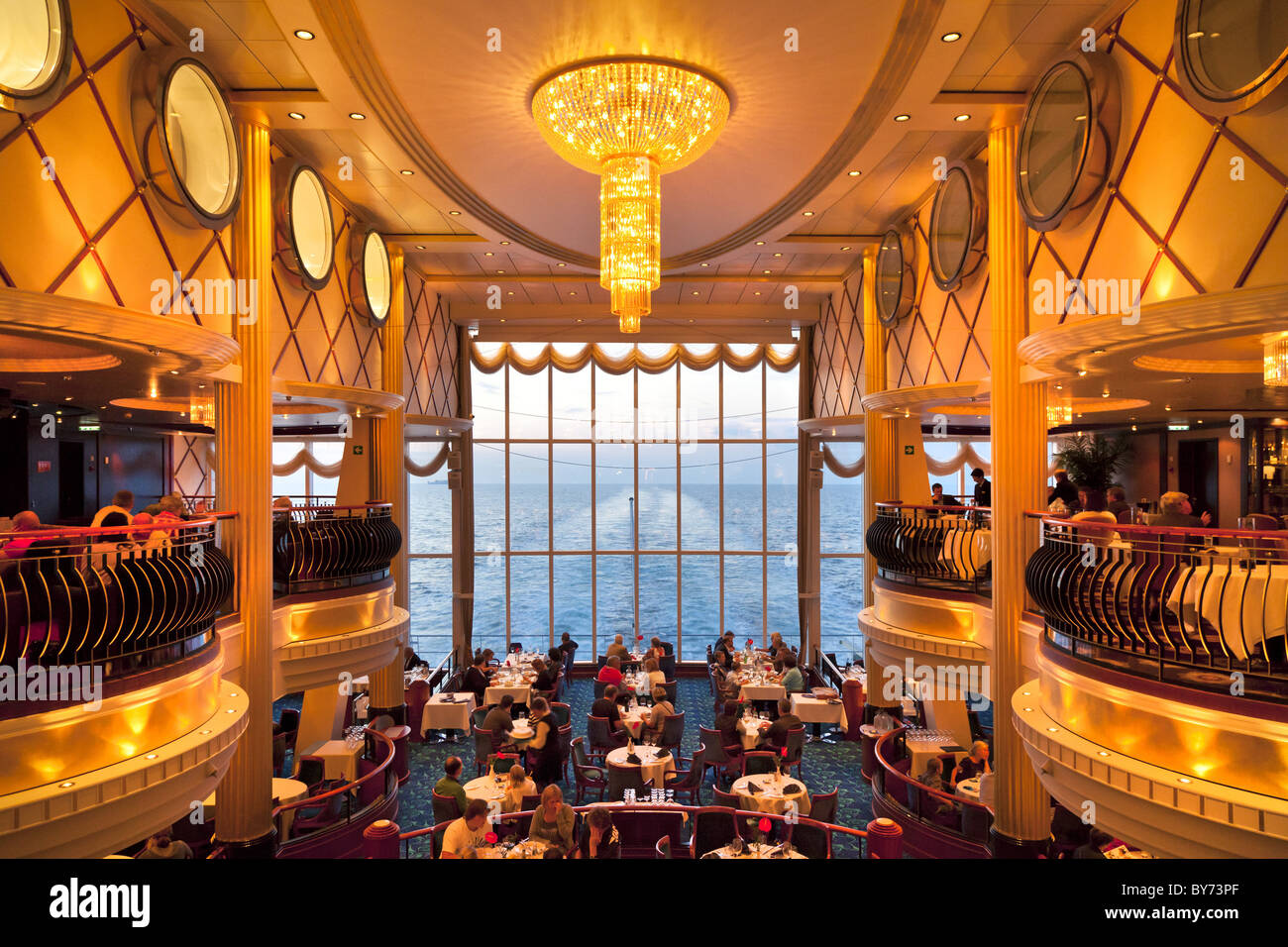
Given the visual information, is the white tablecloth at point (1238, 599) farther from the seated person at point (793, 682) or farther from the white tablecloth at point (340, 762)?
the white tablecloth at point (340, 762)

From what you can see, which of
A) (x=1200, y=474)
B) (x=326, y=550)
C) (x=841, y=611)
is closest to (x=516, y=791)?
(x=326, y=550)

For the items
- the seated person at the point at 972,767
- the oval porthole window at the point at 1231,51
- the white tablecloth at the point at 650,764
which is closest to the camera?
the oval porthole window at the point at 1231,51

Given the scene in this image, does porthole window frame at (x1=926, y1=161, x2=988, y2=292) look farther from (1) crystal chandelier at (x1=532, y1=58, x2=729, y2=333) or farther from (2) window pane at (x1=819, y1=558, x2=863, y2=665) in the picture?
(2) window pane at (x1=819, y1=558, x2=863, y2=665)

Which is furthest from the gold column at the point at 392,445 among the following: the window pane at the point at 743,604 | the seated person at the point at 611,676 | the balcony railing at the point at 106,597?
the window pane at the point at 743,604

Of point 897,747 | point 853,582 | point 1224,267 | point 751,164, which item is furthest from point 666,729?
point 853,582

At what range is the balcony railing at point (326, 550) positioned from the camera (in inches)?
302

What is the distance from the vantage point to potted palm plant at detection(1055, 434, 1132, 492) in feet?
36.1

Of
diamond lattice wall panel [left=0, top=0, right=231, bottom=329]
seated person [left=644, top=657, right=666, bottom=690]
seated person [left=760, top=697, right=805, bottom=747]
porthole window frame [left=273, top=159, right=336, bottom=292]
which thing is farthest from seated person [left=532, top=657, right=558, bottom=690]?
diamond lattice wall panel [left=0, top=0, right=231, bottom=329]

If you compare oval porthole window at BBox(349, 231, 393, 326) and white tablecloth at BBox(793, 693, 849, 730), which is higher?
oval porthole window at BBox(349, 231, 393, 326)

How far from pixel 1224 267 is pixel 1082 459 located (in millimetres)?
7336

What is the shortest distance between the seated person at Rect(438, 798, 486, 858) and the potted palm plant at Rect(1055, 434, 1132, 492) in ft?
30.4

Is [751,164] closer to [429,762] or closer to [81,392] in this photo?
[81,392]

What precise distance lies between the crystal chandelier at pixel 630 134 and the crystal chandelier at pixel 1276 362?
426 cm

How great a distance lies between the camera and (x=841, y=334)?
42.8ft
